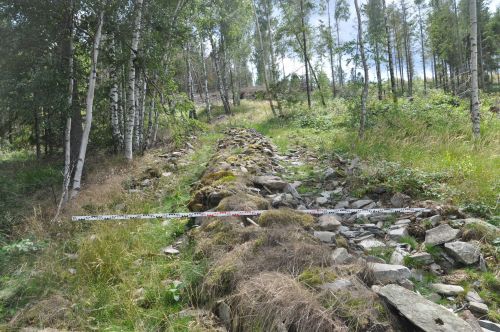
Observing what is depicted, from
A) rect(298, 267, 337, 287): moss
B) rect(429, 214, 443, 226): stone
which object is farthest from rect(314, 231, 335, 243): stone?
rect(429, 214, 443, 226): stone

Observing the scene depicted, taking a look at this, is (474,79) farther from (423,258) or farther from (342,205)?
(423,258)

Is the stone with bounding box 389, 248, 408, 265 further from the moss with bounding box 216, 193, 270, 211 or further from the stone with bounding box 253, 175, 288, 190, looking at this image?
the stone with bounding box 253, 175, 288, 190

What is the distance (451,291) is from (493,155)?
4.98m

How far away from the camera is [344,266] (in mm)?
3559

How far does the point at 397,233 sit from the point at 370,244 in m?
0.43

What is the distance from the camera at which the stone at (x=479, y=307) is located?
10.3ft

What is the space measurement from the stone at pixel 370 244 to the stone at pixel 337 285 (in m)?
1.41

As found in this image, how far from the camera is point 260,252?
3852 millimetres

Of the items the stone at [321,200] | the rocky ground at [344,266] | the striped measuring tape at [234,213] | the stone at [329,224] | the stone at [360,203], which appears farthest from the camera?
the stone at [321,200]

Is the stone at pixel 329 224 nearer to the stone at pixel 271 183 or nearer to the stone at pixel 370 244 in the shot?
the stone at pixel 370 244

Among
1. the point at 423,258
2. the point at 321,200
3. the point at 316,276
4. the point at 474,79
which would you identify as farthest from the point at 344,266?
the point at 474,79

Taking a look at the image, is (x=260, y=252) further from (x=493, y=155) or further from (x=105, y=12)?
(x=105, y=12)

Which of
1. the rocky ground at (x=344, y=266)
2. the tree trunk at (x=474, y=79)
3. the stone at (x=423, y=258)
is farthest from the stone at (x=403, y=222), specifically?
the tree trunk at (x=474, y=79)

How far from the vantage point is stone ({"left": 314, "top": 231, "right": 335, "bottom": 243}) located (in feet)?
14.5
